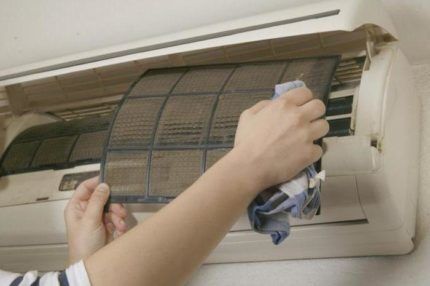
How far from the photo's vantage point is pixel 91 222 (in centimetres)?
84

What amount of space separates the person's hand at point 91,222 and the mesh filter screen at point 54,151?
180 millimetres

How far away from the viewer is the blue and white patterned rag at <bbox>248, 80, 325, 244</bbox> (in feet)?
2.18

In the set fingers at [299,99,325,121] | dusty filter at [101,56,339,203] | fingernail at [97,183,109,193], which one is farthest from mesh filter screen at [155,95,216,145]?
fingers at [299,99,325,121]

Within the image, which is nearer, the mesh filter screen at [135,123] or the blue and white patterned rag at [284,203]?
the blue and white patterned rag at [284,203]

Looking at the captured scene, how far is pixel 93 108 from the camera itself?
3.98 feet

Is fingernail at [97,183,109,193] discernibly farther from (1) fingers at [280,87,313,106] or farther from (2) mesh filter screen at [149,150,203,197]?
(1) fingers at [280,87,313,106]

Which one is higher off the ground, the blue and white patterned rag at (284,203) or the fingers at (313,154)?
the fingers at (313,154)

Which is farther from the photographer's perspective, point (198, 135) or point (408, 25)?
point (408, 25)

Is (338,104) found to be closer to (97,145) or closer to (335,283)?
(335,283)

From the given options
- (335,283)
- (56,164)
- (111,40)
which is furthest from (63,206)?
(335,283)

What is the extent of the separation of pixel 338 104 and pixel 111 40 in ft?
1.89

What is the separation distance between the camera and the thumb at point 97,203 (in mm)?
841

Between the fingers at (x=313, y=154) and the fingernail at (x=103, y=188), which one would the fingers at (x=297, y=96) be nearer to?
the fingers at (x=313, y=154)

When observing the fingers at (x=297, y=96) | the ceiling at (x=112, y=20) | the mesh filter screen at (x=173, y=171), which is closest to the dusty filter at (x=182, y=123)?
the mesh filter screen at (x=173, y=171)
